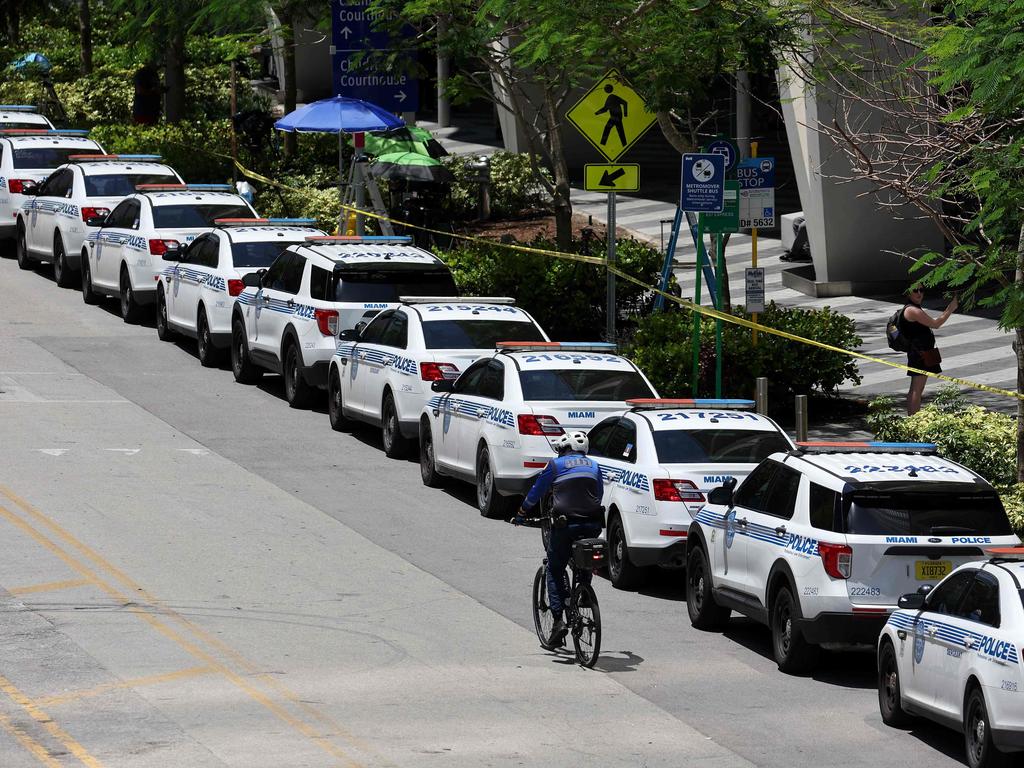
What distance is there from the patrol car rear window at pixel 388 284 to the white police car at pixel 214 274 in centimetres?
260

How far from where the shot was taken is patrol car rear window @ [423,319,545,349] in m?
20.1

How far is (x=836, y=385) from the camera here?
22.4m

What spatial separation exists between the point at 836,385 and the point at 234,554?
9162mm

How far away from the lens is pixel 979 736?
10.6 metres

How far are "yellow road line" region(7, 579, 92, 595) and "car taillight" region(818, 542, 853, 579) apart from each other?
5762mm

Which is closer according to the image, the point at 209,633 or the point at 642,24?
the point at 209,633

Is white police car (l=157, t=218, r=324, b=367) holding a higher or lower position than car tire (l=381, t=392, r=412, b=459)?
higher

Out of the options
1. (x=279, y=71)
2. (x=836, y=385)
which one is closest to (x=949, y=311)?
(x=836, y=385)

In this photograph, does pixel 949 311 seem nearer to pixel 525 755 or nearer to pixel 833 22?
pixel 833 22

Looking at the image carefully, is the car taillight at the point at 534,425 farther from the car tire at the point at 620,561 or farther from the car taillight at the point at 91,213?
the car taillight at the point at 91,213

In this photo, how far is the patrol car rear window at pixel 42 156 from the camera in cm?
3303

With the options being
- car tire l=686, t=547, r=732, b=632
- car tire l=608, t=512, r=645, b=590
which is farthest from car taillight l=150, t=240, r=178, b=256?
car tire l=686, t=547, r=732, b=632

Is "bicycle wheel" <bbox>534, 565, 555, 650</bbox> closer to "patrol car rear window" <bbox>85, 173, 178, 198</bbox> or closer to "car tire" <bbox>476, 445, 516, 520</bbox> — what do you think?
"car tire" <bbox>476, 445, 516, 520</bbox>

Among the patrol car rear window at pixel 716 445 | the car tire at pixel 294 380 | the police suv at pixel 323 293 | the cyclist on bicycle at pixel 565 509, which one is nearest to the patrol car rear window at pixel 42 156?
the police suv at pixel 323 293
